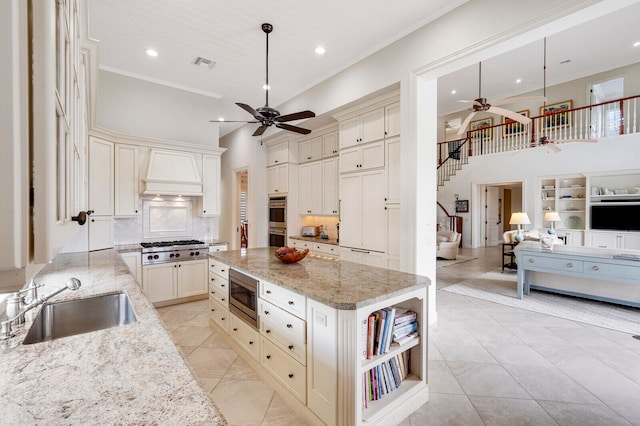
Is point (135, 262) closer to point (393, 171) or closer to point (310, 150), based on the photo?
point (310, 150)

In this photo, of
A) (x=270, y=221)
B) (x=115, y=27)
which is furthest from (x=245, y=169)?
(x=115, y=27)

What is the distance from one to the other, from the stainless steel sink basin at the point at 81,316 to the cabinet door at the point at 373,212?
282cm

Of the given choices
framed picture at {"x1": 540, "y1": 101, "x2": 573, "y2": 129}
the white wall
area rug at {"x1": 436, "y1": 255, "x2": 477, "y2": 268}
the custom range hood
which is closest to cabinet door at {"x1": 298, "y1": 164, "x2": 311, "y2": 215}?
the white wall

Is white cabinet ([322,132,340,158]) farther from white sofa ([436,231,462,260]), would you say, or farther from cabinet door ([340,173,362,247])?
white sofa ([436,231,462,260])

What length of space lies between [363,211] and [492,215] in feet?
30.2

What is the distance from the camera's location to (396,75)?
11.0 ft

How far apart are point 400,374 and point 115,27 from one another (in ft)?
14.7

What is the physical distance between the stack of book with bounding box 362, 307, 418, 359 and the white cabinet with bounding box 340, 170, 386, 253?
5.66 feet

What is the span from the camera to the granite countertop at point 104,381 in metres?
0.80

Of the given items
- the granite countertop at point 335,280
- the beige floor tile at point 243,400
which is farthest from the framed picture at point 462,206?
the beige floor tile at point 243,400

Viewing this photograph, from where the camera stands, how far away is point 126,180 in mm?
4090

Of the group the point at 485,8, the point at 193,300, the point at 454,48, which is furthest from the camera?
the point at 193,300

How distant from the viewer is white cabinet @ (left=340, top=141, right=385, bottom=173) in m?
3.79

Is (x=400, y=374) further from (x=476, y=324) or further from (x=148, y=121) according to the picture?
(x=148, y=121)
